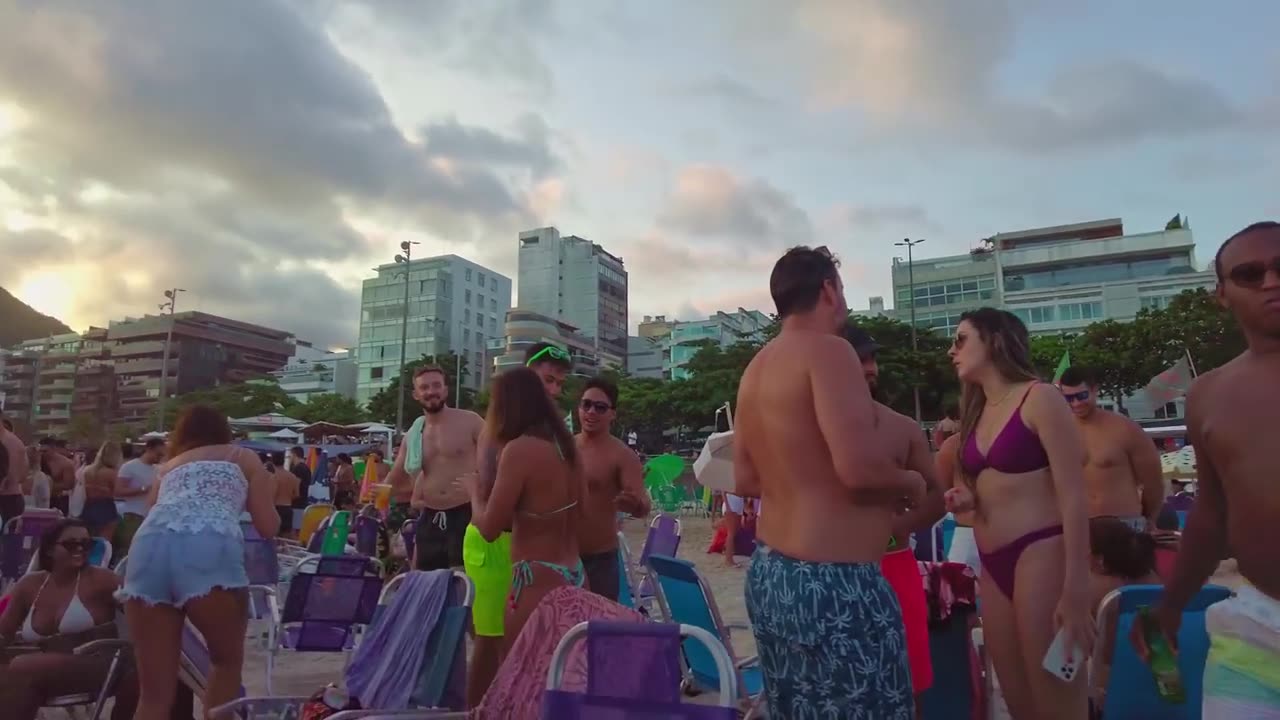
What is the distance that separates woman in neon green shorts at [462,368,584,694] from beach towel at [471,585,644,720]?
56 centimetres

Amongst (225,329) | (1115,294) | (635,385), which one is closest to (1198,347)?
(1115,294)

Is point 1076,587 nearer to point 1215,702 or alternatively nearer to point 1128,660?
point 1128,660

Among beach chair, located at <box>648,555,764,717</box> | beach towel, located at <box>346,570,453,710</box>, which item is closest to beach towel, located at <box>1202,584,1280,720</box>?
beach chair, located at <box>648,555,764,717</box>

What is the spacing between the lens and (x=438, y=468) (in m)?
4.66

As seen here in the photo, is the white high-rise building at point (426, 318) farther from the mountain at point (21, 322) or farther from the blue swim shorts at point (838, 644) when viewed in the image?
the mountain at point (21, 322)

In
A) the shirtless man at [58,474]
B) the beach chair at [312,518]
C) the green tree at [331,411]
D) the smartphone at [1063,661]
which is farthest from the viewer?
the green tree at [331,411]

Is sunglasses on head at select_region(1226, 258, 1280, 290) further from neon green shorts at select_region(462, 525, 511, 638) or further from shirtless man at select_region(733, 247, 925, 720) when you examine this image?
neon green shorts at select_region(462, 525, 511, 638)

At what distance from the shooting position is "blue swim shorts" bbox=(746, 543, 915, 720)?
160 centimetres

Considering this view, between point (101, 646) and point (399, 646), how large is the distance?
1.74 meters

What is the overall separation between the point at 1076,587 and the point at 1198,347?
1307 inches

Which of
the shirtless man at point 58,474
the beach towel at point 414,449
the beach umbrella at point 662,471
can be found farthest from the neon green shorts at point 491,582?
the beach umbrella at point 662,471

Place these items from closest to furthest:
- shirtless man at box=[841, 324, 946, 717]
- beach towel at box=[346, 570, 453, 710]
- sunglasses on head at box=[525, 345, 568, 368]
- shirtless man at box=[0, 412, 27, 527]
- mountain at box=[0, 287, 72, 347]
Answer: shirtless man at box=[841, 324, 946, 717] → beach towel at box=[346, 570, 453, 710] → sunglasses on head at box=[525, 345, 568, 368] → shirtless man at box=[0, 412, 27, 527] → mountain at box=[0, 287, 72, 347]

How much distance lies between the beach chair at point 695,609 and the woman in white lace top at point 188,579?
5.36ft

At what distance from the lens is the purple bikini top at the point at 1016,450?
7.11ft
